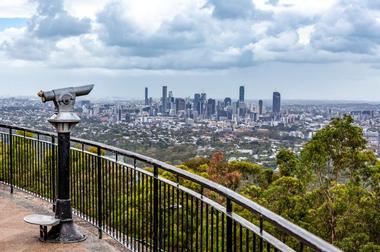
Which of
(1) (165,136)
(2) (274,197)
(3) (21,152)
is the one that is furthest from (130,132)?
(3) (21,152)

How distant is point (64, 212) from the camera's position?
255 inches

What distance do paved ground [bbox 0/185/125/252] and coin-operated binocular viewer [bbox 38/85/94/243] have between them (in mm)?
168

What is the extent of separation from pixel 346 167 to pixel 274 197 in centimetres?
488

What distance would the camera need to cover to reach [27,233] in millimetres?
6852

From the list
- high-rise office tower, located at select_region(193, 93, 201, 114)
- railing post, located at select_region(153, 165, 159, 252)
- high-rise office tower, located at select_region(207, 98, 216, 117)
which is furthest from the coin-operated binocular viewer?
high-rise office tower, located at select_region(193, 93, 201, 114)

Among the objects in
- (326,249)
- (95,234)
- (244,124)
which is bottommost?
(244,124)

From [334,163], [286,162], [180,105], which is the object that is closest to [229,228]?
[334,163]

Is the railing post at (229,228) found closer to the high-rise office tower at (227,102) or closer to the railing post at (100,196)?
the railing post at (100,196)

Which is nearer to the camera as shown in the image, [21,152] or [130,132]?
[21,152]

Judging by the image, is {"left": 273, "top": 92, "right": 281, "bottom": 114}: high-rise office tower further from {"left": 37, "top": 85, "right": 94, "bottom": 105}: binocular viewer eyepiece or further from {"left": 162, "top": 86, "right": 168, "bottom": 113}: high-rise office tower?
{"left": 37, "top": 85, "right": 94, "bottom": 105}: binocular viewer eyepiece

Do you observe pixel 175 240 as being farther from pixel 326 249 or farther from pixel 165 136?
pixel 165 136

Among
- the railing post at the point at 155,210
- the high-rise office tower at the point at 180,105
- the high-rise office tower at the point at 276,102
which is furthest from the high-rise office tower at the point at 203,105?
the railing post at the point at 155,210

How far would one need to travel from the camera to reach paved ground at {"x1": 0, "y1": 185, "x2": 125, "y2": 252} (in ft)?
20.6

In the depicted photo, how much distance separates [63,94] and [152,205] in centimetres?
171
